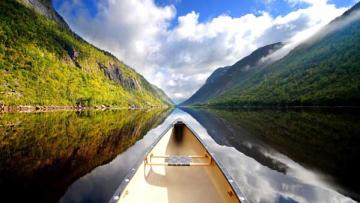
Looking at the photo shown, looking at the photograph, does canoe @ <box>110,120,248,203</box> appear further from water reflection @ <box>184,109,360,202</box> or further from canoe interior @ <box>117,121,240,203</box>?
water reflection @ <box>184,109,360,202</box>

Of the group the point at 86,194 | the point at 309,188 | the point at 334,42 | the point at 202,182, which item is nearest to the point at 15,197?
the point at 86,194

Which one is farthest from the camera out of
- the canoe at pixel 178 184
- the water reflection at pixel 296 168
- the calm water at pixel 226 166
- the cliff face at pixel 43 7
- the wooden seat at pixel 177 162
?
the cliff face at pixel 43 7

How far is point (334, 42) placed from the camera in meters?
150

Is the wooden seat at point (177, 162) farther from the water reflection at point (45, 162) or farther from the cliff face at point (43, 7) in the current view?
the cliff face at point (43, 7)

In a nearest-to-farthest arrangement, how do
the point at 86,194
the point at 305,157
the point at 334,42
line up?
the point at 86,194, the point at 305,157, the point at 334,42

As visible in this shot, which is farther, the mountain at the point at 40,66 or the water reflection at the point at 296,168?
the mountain at the point at 40,66

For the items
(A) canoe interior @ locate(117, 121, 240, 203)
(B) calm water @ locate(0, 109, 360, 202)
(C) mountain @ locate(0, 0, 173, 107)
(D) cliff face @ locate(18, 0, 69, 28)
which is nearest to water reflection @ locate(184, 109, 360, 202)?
(B) calm water @ locate(0, 109, 360, 202)

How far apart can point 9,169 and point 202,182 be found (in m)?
8.84

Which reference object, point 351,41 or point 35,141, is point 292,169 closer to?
point 35,141

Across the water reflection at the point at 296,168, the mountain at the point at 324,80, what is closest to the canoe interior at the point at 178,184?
the water reflection at the point at 296,168

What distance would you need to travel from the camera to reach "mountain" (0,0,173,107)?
78.4 meters

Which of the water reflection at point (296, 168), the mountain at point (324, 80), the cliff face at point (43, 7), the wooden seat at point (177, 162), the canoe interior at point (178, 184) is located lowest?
the water reflection at point (296, 168)

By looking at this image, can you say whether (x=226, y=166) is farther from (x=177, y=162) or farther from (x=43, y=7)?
(x=43, y=7)

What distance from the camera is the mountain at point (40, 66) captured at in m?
78.4
